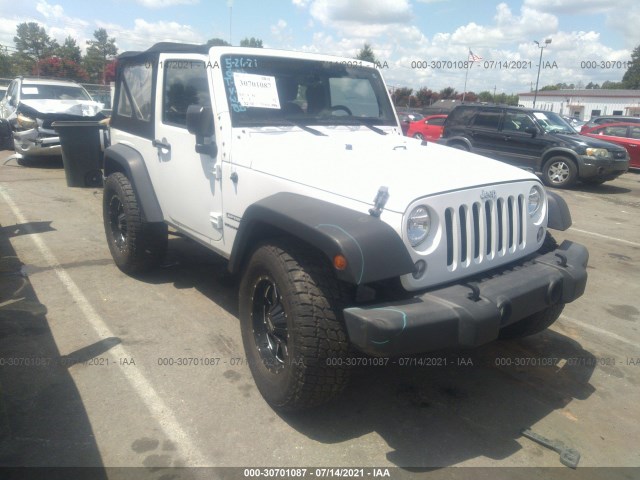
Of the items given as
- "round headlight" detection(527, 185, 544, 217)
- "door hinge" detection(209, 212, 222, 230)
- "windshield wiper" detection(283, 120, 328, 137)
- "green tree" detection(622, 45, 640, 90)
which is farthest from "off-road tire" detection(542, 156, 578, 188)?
"green tree" detection(622, 45, 640, 90)

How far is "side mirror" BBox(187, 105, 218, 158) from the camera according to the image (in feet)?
11.5

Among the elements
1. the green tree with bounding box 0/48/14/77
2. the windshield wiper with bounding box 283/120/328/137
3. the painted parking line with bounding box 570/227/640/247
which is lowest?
the painted parking line with bounding box 570/227/640/247

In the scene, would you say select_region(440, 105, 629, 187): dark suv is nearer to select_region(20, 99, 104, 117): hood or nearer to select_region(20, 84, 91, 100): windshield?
select_region(20, 99, 104, 117): hood

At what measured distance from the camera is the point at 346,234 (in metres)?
2.41

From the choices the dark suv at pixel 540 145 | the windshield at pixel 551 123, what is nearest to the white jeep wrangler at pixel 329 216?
the dark suv at pixel 540 145

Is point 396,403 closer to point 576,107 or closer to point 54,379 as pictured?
point 54,379

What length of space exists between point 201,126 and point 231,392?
1.81 meters

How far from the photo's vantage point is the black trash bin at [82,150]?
880 cm

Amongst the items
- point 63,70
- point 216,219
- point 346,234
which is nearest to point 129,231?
point 216,219

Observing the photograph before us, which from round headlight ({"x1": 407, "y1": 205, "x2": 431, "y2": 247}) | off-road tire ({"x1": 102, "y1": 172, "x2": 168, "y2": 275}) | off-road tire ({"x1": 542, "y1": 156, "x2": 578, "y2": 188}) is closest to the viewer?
round headlight ({"x1": 407, "y1": 205, "x2": 431, "y2": 247})

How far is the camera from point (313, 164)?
3082 mm

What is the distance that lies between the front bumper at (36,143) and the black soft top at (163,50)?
709 centimetres

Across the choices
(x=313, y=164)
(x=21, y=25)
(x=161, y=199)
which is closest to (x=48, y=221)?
(x=161, y=199)

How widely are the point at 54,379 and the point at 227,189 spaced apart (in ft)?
5.41
